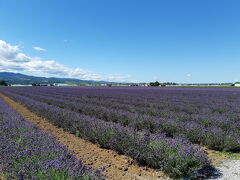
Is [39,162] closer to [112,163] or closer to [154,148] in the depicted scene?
[112,163]

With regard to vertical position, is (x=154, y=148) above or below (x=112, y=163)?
above

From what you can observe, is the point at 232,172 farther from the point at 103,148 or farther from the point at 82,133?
the point at 82,133

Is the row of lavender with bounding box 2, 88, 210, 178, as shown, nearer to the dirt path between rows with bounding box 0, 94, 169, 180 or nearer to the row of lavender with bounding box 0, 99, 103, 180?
the dirt path between rows with bounding box 0, 94, 169, 180

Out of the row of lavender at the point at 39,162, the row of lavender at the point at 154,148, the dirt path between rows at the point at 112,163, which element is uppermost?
the row of lavender at the point at 39,162

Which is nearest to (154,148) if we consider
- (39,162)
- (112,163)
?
(112,163)

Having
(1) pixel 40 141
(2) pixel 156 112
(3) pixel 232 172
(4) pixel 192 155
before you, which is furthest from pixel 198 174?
(2) pixel 156 112

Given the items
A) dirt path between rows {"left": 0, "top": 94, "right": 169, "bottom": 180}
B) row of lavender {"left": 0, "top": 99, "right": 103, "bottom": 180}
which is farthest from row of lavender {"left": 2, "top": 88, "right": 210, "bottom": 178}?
row of lavender {"left": 0, "top": 99, "right": 103, "bottom": 180}

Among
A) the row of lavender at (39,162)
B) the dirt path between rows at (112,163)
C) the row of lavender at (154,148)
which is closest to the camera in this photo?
the row of lavender at (39,162)

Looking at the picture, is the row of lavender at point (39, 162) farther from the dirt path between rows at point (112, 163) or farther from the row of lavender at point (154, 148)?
the row of lavender at point (154, 148)

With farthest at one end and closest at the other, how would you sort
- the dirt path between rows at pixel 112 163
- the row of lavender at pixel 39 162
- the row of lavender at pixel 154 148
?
the dirt path between rows at pixel 112 163
the row of lavender at pixel 154 148
the row of lavender at pixel 39 162

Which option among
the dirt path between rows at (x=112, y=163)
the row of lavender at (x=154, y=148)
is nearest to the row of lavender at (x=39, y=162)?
the dirt path between rows at (x=112, y=163)

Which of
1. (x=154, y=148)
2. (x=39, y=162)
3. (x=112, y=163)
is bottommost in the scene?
(x=112, y=163)

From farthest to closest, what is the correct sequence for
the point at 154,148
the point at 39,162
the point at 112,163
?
the point at 112,163
the point at 154,148
the point at 39,162

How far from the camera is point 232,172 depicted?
353cm
